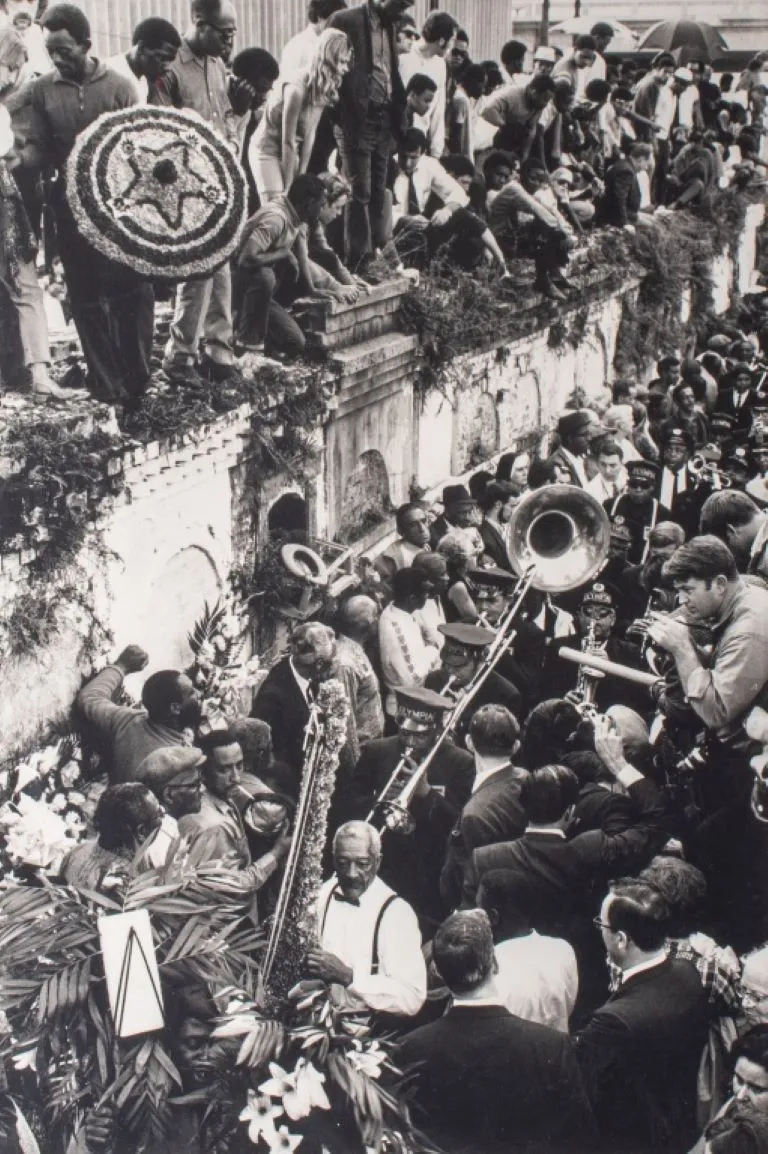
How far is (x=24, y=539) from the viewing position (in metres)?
5.38

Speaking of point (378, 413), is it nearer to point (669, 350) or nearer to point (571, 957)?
point (571, 957)

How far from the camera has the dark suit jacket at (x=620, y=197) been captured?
11852 millimetres

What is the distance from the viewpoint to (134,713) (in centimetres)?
588

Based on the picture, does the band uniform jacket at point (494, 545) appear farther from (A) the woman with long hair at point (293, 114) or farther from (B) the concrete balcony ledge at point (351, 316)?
(A) the woman with long hair at point (293, 114)

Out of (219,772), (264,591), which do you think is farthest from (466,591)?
(219,772)

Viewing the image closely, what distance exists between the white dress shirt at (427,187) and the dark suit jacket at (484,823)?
4516mm

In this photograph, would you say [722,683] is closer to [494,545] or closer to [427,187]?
[494,545]

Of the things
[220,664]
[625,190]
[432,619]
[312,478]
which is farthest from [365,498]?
[625,190]

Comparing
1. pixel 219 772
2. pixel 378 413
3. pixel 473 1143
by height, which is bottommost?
pixel 473 1143

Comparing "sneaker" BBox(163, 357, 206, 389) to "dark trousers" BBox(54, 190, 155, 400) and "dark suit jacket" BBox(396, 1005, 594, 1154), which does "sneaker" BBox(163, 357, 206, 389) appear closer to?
"dark trousers" BBox(54, 190, 155, 400)

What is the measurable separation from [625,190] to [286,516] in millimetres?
6750

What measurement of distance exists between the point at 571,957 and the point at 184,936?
1.71 metres

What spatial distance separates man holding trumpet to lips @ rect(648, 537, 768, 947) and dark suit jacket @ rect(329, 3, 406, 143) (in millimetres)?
3465

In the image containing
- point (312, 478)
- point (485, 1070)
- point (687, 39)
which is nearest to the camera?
point (485, 1070)
